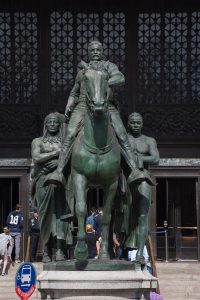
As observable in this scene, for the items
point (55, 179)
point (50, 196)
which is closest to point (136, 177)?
point (55, 179)

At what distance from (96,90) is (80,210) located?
1.38 metres

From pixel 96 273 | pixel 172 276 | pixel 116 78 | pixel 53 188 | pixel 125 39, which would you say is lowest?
pixel 172 276

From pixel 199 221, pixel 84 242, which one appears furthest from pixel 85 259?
pixel 199 221

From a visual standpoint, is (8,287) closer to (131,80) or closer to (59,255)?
(131,80)

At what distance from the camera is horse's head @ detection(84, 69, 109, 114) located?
1123 cm

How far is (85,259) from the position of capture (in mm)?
11508

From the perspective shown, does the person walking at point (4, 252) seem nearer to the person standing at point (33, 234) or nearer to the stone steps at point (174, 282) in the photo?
the stone steps at point (174, 282)

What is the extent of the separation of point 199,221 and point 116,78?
16.0m

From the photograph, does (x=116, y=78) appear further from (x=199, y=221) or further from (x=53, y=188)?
(x=199, y=221)

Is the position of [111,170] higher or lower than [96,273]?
higher

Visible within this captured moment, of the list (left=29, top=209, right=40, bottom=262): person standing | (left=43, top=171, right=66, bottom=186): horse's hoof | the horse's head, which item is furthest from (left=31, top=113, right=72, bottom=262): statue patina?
(left=29, top=209, right=40, bottom=262): person standing

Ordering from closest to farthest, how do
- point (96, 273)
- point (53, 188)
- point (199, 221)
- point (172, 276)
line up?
point (96, 273)
point (53, 188)
point (172, 276)
point (199, 221)

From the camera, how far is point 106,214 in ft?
38.8

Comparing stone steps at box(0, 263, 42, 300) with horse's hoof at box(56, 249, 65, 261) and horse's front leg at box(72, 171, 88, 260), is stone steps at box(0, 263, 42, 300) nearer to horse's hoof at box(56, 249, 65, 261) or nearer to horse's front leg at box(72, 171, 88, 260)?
horse's hoof at box(56, 249, 65, 261)
